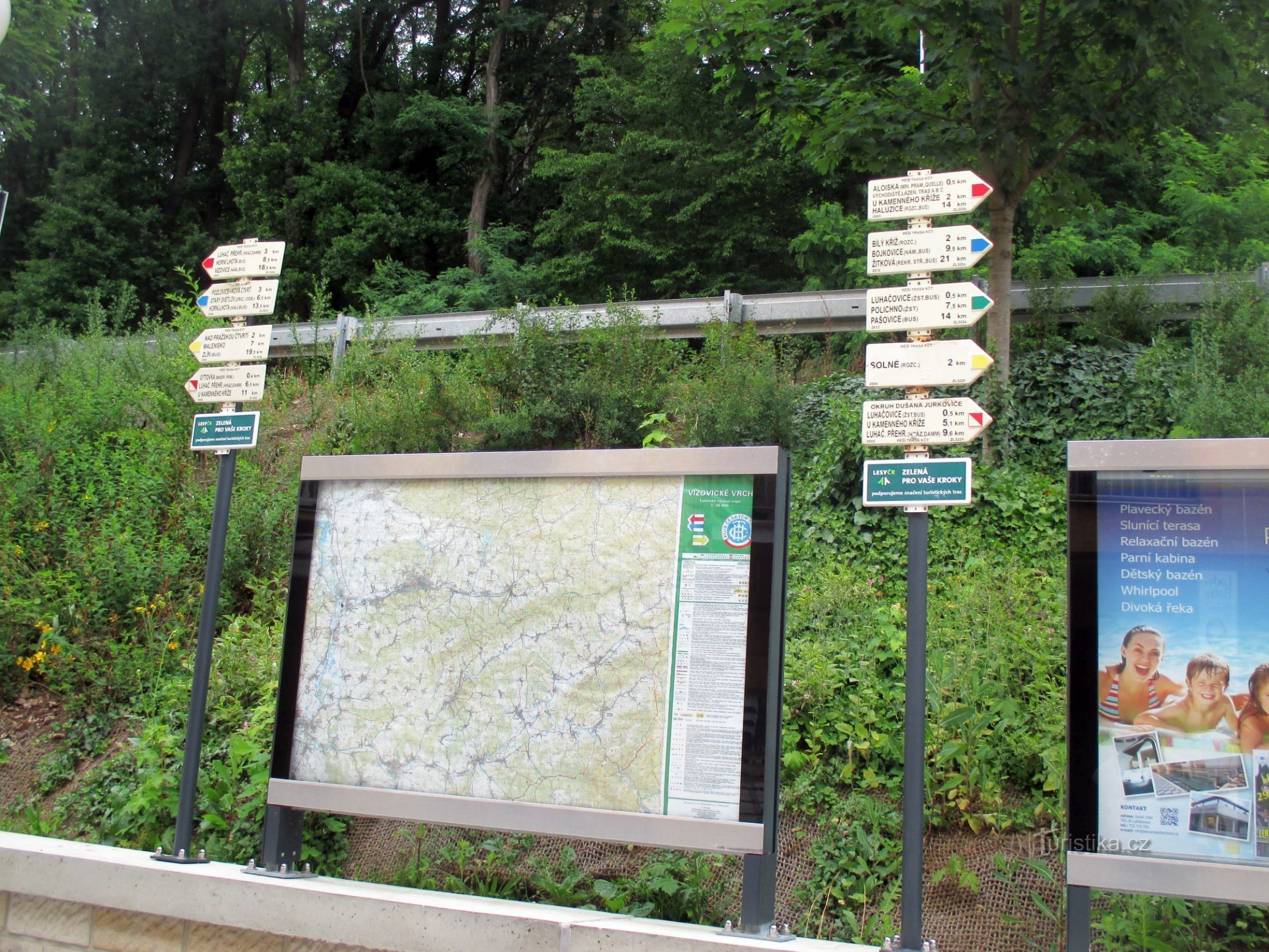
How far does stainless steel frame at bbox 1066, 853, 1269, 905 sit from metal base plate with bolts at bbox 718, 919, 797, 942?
984 mm

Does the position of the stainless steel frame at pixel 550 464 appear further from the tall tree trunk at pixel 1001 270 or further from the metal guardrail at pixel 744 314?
A: the metal guardrail at pixel 744 314

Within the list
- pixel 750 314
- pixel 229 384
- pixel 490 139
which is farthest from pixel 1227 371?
pixel 490 139

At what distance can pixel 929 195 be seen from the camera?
407 centimetres

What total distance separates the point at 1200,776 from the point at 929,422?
1.47 m

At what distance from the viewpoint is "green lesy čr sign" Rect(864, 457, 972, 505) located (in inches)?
150

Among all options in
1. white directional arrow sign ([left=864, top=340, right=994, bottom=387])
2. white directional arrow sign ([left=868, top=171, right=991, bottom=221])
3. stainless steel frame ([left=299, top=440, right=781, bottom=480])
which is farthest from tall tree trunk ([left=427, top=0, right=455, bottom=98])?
white directional arrow sign ([left=864, top=340, right=994, bottom=387])

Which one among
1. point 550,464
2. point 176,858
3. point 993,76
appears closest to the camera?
point 550,464

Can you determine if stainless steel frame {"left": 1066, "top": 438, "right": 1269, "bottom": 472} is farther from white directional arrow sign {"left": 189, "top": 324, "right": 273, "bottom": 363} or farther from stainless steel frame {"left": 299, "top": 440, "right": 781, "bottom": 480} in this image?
white directional arrow sign {"left": 189, "top": 324, "right": 273, "bottom": 363}

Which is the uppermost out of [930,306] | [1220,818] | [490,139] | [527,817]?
[490,139]

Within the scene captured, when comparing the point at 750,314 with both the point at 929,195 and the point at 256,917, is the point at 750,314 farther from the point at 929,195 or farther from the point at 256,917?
the point at 256,917

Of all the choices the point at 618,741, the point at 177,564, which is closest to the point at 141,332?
the point at 177,564

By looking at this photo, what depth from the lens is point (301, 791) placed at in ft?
14.9

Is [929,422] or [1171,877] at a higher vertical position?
[929,422]

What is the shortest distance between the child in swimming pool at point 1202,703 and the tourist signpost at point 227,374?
13.3 ft
